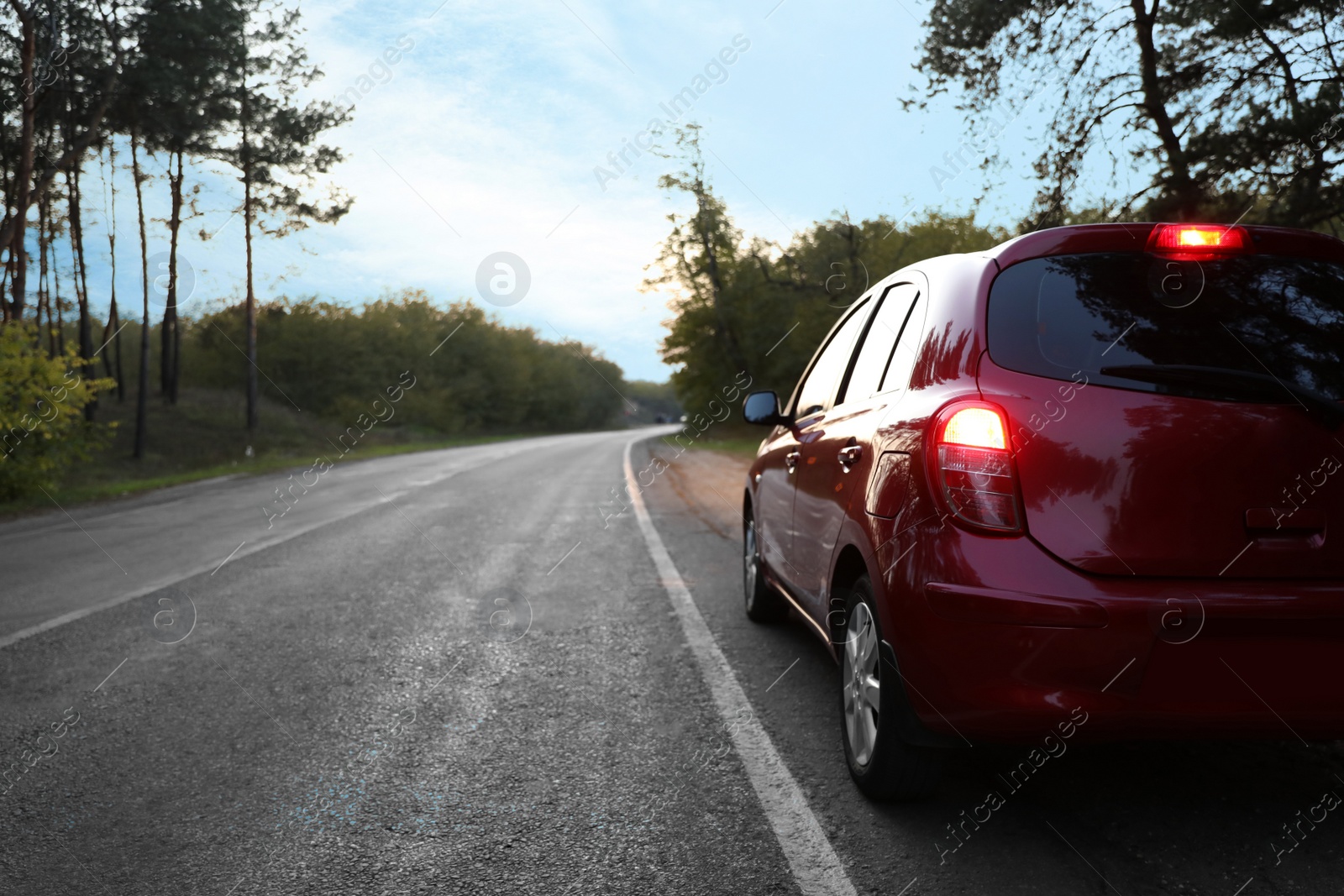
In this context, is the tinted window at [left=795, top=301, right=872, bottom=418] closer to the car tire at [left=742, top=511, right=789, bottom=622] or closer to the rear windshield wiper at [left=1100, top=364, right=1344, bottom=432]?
the car tire at [left=742, top=511, right=789, bottom=622]

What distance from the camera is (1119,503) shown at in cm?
270

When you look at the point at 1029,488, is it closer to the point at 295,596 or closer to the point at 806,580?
the point at 806,580

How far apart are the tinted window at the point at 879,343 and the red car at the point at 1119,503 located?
0.57 m

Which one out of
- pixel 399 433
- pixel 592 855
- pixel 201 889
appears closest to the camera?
pixel 201 889

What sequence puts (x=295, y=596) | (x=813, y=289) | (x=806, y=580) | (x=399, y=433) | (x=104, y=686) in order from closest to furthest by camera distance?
(x=806, y=580) → (x=104, y=686) → (x=295, y=596) → (x=813, y=289) → (x=399, y=433)

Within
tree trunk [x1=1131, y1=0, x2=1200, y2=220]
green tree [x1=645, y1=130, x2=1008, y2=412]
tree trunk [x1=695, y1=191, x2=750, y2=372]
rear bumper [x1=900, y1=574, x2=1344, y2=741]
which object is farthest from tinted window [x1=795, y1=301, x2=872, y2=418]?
tree trunk [x1=695, y1=191, x2=750, y2=372]

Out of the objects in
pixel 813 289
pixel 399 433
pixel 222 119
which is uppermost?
pixel 222 119

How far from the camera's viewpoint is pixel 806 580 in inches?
167

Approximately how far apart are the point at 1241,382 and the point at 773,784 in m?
1.90

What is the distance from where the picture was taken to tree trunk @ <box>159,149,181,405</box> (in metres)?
28.8

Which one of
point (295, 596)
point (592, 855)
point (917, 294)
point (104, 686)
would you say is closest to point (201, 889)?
point (592, 855)

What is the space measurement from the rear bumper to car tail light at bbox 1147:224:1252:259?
3.22 ft

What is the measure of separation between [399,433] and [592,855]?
2043 inches

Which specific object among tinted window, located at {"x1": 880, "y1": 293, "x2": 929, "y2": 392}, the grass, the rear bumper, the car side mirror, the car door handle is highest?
tinted window, located at {"x1": 880, "y1": 293, "x2": 929, "y2": 392}
